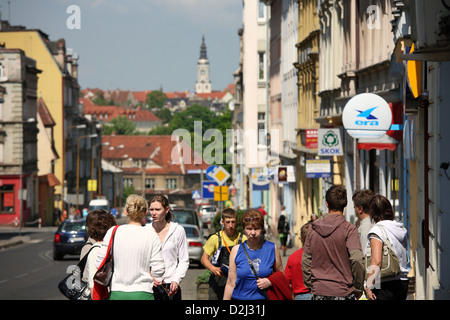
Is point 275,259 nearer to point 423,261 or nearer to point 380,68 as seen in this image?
point 423,261

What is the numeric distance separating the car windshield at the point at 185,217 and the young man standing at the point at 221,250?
1873 centimetres

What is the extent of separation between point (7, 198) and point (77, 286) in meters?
63.2

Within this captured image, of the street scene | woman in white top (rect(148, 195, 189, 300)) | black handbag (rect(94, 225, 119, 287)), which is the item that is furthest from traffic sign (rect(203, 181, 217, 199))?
black handbag (rect(94, 225, 119, 287))

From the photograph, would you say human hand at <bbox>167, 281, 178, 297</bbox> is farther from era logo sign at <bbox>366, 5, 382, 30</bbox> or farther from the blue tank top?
era logo sign at <bbox>366, 5, 382, 30</bbox>

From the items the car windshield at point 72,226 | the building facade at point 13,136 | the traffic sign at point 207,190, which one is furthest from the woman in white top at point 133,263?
the building facade at point 13,136

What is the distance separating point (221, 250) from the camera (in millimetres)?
10953

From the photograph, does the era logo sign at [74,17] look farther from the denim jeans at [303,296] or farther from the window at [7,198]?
the window at [7,198]

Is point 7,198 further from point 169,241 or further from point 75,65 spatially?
point 169,241

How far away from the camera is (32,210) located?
7512cm

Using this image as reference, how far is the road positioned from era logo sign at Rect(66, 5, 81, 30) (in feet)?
17.8

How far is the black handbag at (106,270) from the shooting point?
8531 millimetres

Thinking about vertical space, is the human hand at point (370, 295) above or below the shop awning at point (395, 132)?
below
